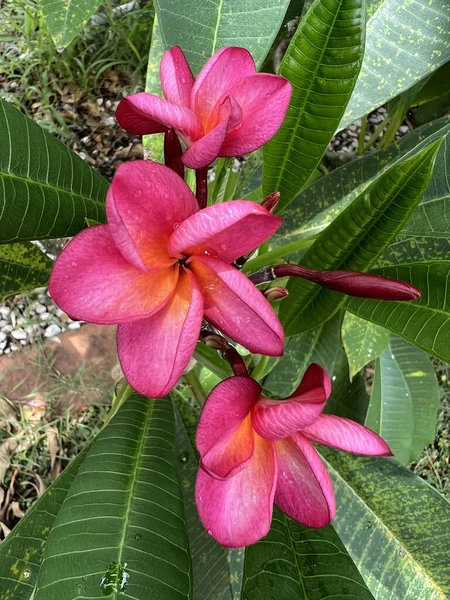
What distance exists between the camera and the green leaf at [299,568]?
2.20 feet

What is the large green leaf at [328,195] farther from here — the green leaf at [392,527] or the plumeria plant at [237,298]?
the green leaf at [392,527]

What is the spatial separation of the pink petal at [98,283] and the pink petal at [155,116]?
0.12 m

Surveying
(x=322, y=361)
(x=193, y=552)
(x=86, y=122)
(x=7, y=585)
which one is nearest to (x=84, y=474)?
(x=7, y=585)

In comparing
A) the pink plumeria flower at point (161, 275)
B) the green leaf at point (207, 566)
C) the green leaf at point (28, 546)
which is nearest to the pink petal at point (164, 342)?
the pink plumeria flower at point (161, 275)

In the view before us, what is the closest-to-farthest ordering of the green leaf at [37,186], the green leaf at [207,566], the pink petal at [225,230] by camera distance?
the pink petal at [225,230] < the green leaf at [37,186] < the green leaf at [207,566]

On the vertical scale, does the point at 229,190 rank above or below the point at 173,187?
below

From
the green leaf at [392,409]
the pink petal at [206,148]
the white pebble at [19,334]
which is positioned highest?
the pink petal at [206,148]

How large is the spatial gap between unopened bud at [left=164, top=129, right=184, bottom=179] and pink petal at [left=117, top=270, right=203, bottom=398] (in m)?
0.14

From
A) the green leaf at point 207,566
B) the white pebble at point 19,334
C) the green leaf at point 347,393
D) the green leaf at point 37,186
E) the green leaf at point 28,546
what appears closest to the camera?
the green leaf at point 37,186

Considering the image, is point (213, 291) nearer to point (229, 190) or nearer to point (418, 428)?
point (229, 190)

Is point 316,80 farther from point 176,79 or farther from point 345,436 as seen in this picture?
point 345,436

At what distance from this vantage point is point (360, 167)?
1089mm

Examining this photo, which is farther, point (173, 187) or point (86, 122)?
point (86, 122)

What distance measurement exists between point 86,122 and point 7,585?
166cm
